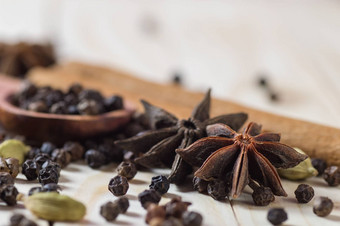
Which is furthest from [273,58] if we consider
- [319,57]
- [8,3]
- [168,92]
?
[8,3]

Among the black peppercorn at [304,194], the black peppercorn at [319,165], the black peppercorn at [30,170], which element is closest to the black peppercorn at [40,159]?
the black peppercorn at [30,170]

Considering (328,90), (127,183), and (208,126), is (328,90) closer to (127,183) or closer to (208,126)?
(208,126)

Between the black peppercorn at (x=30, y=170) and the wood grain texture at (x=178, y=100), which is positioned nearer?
the black peppercorn at (x=30, y=170)

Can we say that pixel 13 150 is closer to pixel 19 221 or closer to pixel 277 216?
pixel 19 221

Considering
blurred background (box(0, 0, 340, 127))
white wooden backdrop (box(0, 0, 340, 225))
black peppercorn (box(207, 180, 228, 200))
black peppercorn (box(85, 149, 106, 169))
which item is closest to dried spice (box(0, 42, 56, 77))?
blurred background (box(0, 0, 340, 127))

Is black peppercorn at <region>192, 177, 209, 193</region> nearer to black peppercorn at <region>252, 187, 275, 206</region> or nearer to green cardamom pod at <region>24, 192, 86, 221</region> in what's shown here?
black peppercorn at <region>252, 187, 275, 206</region>

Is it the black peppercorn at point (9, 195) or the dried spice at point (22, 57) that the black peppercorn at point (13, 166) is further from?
the dried spice at point (22, 57)
